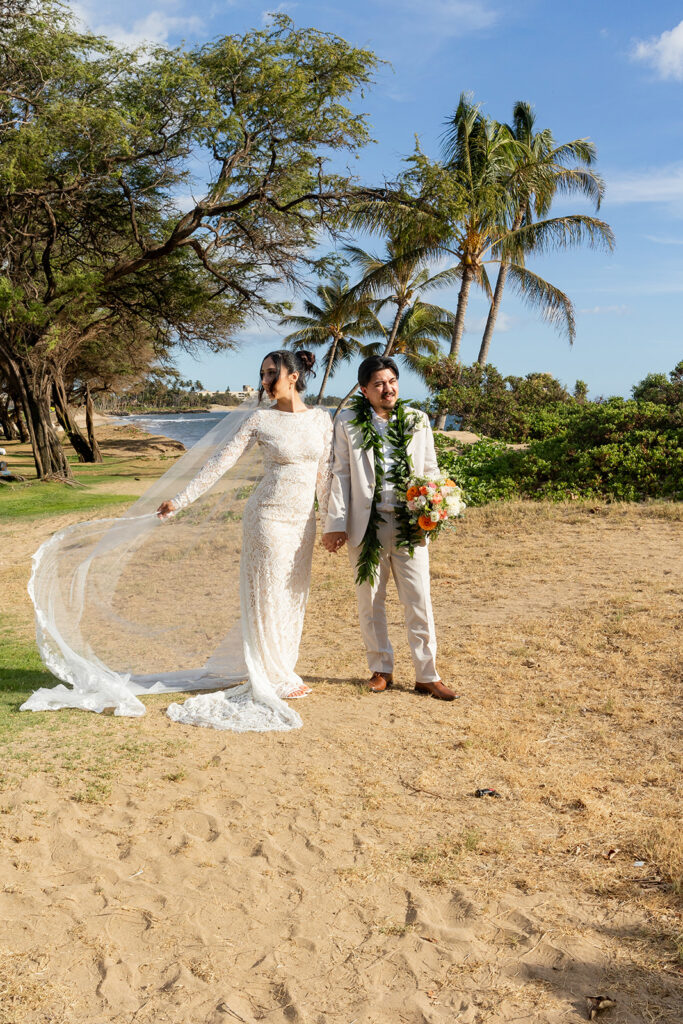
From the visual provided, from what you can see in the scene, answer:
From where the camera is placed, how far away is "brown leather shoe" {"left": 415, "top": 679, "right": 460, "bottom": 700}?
5.89 meters

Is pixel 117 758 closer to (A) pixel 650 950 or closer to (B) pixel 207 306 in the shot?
(A) pixel 650 950

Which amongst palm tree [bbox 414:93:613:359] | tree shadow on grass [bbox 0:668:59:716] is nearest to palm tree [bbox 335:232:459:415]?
palm tree [bbox 414:93:613:359]

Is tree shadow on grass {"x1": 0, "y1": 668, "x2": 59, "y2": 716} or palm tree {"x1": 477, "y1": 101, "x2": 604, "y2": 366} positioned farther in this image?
palm tree {"x1": 477, "y1": 101, "x2": 604, "y2": 366}

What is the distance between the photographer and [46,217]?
20906mm

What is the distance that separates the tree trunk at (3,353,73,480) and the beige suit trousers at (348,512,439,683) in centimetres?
1786

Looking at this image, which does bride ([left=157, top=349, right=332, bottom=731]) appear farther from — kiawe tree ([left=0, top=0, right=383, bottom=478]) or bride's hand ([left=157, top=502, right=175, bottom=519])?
kiawe tree ([left=0, top=0, right=383, bottom=478])

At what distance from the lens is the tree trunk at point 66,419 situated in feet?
82.0

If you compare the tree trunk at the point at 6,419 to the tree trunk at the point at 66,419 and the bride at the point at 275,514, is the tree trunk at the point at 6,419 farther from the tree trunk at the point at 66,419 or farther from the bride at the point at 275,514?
the bride at the point at 275,514

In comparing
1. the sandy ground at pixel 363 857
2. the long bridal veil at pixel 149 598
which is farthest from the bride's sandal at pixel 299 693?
the long bridal veil at pixel 149 598

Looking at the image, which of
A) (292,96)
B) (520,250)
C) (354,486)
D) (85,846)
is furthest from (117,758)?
(520,250)

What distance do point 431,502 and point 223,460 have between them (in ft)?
4.52

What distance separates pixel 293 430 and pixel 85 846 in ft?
9.19

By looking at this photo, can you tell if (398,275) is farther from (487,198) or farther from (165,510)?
(165,510)

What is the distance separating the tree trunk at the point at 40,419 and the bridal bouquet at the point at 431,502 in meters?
18.2
